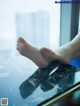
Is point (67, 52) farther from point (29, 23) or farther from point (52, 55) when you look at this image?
point (29, 23)

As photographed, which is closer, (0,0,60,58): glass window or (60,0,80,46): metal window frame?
(0,0,60,58): glass window

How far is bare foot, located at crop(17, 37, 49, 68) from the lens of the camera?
2.15ft

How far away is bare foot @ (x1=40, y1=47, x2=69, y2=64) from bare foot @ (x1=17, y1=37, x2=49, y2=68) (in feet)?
0.05

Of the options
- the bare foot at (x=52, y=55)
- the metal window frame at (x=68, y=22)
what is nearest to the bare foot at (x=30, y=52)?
the bare foot at (x=52, y=55)

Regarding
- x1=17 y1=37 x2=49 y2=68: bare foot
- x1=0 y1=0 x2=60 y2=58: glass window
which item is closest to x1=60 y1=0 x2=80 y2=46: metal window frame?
x1=0 y1=0 x2=60 y2=58: glass window

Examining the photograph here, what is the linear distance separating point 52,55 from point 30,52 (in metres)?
0.09

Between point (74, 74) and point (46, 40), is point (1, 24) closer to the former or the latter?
point (46, 40)

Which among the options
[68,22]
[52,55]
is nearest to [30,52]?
[52,55]

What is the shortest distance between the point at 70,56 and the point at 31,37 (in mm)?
177

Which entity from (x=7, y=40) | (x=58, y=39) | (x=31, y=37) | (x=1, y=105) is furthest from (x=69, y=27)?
(x=1, y=105)

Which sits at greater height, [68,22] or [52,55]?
[68,22]

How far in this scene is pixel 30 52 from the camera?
0.67 meters

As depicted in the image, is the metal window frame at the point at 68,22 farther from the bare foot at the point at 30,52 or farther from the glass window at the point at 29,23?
the bare foot at the point at 30,52

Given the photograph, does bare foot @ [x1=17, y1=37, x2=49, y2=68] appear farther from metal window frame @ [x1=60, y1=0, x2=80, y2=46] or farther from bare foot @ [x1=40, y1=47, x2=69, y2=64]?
metal window frame @ [x1=60, y1=0, x2=80, y2=46]
